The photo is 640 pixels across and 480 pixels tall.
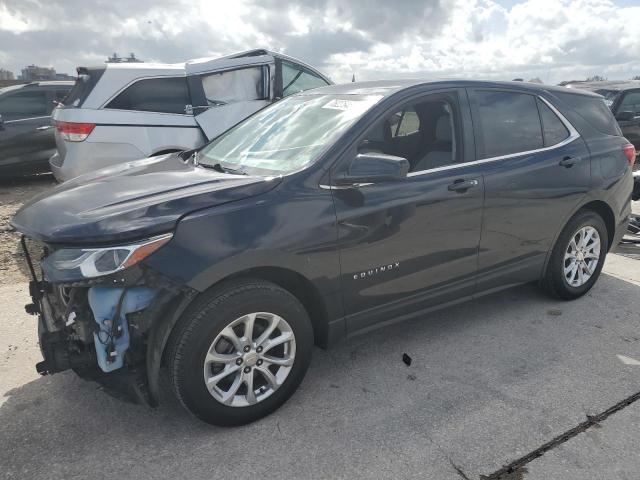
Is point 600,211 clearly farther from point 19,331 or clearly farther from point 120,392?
point 19,331

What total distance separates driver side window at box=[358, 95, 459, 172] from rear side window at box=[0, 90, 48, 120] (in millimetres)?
7463

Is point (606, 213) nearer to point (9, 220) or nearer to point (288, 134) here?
point (288, 134)

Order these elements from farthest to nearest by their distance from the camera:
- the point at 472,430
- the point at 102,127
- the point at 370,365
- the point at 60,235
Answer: the point at 102,127, the point at 370,365, the point at 472,430, the point at 60,235

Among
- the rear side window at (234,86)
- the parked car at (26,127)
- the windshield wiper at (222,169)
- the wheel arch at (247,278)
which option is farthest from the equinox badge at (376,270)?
the parked car at (26,127)

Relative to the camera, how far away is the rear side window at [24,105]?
853 centimetres

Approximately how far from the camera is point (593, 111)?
427 cm

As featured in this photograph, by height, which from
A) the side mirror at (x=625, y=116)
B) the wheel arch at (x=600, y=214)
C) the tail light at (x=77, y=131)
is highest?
the tail light at (x=77, y=131)

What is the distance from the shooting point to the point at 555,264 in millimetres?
4102

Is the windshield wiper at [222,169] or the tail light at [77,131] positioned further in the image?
the tail light at [77,131]

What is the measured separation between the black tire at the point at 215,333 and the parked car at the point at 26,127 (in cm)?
751

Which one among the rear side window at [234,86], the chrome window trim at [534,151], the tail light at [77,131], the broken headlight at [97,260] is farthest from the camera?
the rear side window at [234,86]

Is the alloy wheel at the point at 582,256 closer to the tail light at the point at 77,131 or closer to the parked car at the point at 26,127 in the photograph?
the tail light at the point at 77,131

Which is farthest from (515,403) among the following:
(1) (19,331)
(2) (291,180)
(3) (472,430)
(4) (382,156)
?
(1) (19,331)

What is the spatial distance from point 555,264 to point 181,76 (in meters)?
4.85
